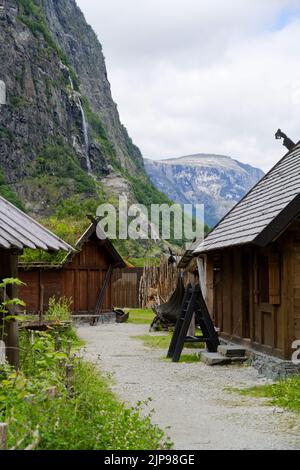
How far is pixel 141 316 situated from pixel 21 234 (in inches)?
840

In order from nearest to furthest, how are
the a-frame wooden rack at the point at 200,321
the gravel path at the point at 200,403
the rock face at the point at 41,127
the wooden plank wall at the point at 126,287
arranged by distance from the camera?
1. the gravel path at the point at 200,403
2. the a-frame wooden rack at the point at 200,321
3. the wooden plank wall at the point at 126,287
4. the rock face at the point at 41,127

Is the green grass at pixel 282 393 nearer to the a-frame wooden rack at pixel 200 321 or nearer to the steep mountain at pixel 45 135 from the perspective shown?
the a-frame wooden rack at pixel 200 321

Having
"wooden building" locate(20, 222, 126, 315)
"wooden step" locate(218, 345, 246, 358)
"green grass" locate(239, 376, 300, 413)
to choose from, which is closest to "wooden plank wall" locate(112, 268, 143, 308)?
"wooden building" locate(20, 222, 126, 315)

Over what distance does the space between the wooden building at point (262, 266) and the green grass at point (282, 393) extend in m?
0.90

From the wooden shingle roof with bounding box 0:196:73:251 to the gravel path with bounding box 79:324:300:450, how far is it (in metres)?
2.65

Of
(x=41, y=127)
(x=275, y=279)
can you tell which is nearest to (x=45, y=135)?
(x=41, y=127)

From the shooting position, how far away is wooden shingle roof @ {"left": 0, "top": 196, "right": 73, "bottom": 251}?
8.13 m

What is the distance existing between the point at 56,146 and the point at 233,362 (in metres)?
54.9

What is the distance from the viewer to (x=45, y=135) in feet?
218

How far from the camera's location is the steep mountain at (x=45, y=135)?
193 ft

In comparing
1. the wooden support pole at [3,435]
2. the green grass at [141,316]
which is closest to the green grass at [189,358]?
the wooden support pole at [3,435]

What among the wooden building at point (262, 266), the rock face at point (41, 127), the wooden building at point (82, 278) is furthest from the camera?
the rock face at point (41, 127)

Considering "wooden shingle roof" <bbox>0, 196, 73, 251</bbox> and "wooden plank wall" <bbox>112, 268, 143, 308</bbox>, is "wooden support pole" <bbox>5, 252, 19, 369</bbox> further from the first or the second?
"wooden plank wall" <bbox>112, 268, 143, 308</bbox>

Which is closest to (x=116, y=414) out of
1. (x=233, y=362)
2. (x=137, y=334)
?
(x=233, y=362)
